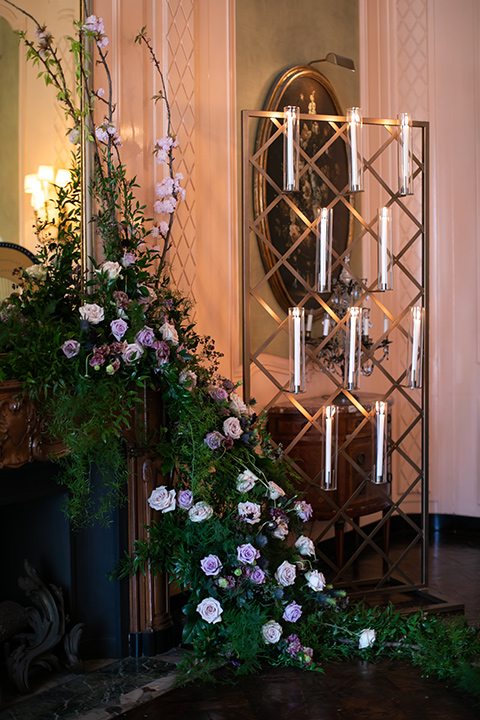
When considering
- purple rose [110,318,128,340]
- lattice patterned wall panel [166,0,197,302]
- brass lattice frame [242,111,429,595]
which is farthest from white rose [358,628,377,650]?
lattice patterned wall panel [166,0,197,302]

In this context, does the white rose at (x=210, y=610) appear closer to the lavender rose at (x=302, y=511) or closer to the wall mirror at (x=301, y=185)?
the lavender rose at (x=302, y=511)

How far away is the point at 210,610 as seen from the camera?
9.20 ft

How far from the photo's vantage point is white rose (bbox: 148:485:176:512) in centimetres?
288

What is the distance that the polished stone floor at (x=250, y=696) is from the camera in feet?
8.32

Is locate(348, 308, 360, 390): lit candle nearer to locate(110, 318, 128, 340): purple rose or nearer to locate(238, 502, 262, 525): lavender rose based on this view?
locate(238, 502, 262, 525): lavender rose

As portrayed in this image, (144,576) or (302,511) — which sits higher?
(302,511)

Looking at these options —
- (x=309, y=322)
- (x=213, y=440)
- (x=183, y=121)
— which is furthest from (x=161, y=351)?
(x=309, y=322)

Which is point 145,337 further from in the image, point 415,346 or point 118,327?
point 415,346

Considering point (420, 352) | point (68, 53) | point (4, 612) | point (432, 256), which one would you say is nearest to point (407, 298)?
point (432, 256)

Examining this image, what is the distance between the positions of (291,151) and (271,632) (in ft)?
6.20

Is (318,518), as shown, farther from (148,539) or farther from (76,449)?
(76,449)

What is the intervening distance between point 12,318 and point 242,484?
1.06 metres

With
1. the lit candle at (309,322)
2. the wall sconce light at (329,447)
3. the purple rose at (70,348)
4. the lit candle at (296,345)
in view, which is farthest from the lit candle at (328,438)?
the purple rose at (70,348)

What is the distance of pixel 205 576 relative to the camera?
2.90 m
